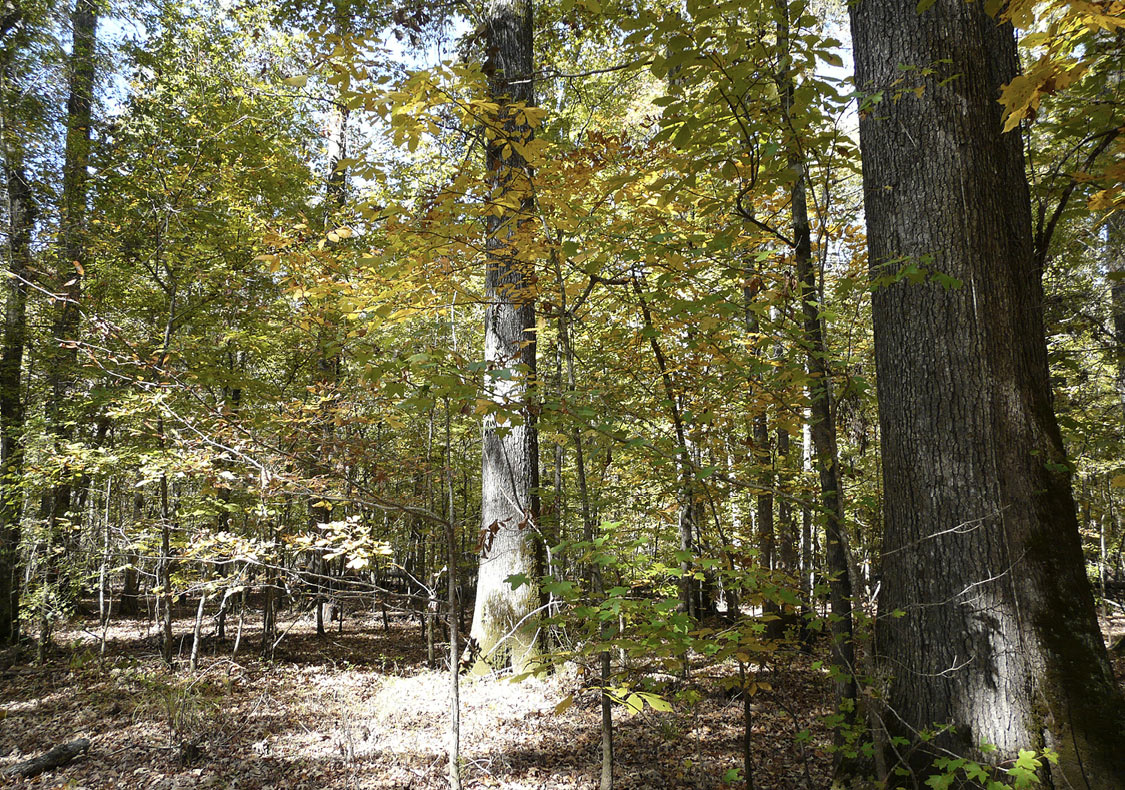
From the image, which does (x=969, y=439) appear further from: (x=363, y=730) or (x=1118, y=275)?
(x=363, y=730)

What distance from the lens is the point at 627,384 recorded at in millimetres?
5137

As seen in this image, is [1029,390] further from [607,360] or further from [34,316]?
[34,316]

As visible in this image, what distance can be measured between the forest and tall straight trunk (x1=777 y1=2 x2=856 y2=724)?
36mm

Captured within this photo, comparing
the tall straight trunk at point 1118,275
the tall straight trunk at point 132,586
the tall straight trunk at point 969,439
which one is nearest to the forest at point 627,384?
the tall straight trunk at point 969,439

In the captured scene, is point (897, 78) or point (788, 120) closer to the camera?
point (788, 120)

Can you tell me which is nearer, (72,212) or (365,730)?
(365,730)

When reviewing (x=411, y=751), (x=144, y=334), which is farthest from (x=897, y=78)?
(x=144, y=334)

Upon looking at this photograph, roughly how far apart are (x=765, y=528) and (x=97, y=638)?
36.2ft

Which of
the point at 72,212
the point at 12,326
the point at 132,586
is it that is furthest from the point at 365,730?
the point at 132,586

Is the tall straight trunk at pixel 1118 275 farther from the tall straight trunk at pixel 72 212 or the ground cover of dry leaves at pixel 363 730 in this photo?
the tall straight trunk at pixel 72 212

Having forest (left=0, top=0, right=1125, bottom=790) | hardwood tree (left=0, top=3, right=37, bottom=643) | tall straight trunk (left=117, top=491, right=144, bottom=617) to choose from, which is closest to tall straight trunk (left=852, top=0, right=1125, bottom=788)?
forest (left=0, top=0, right=1125, bottom=790)

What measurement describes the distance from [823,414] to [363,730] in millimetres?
4985

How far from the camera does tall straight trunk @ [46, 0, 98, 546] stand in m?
7.75

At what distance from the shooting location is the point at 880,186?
2.97 m
